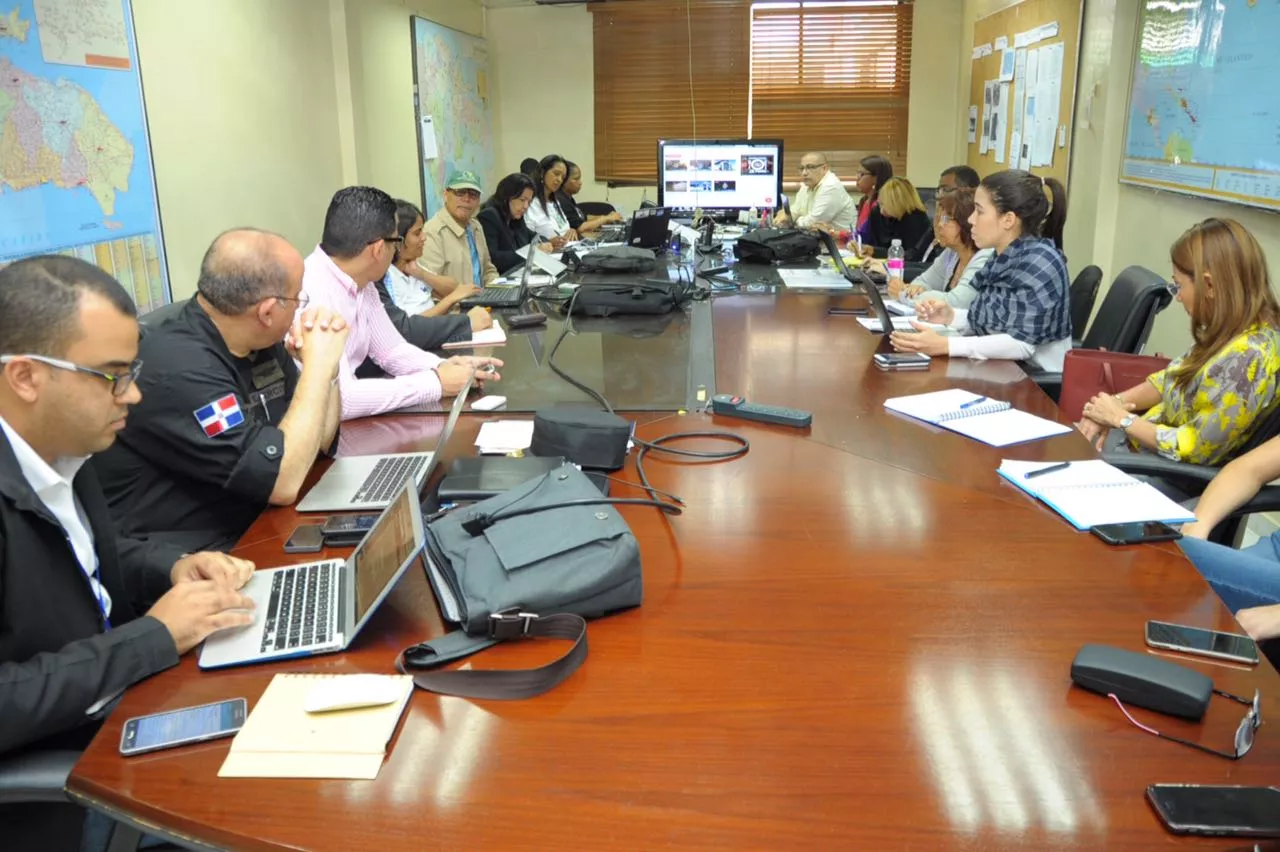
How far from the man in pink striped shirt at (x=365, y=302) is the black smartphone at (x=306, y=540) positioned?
2.26 ft

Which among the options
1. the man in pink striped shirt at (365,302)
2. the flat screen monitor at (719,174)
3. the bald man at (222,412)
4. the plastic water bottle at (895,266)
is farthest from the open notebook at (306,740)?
the flat screen monitor at (719,174)

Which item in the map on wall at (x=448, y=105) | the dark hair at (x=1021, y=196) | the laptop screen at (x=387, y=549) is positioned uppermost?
the map on wall at (x=448, y=105)

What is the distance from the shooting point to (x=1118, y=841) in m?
0.89

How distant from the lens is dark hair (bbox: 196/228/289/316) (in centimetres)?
178

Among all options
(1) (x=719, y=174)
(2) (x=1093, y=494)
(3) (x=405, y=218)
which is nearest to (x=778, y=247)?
(1) (x=719, y=174)

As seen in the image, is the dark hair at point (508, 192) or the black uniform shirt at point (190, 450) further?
the dark hair at point (508, 192)

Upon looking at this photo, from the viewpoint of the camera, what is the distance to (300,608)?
1297 millimetres

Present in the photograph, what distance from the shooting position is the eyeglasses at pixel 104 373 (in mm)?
1253

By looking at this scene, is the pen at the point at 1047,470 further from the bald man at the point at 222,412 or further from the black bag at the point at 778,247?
the black bag at the point at 778,247

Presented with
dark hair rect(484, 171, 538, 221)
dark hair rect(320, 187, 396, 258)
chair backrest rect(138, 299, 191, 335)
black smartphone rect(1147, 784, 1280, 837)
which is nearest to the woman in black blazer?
dark hair rect(484, 171, 538, 221)

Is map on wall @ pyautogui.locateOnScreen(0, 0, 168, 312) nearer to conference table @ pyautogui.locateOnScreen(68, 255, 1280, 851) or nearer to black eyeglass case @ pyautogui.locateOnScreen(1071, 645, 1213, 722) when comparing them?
conference table @ pyautogui.locateOnScreen(68, 255, 1280, 851)

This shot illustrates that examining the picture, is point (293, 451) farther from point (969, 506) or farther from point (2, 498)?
point (969, 506)

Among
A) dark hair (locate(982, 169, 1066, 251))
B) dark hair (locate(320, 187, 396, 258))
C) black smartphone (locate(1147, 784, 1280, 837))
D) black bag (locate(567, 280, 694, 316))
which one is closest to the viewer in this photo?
black smartphone (locate(1147, 784, 1280, 837))

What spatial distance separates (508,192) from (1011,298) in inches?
133
